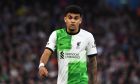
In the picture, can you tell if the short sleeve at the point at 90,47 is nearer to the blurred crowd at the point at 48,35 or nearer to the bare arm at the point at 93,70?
A: the bare arm at the point at 93,70

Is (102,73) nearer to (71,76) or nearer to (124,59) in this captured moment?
(124,59)

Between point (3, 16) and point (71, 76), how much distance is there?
46.7 ft

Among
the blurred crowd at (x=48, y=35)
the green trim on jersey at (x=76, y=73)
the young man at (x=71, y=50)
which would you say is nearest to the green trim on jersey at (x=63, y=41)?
the young man at (x=71, y=50)

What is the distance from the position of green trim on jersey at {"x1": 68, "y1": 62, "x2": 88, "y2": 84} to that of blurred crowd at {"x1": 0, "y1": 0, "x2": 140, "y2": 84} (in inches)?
368

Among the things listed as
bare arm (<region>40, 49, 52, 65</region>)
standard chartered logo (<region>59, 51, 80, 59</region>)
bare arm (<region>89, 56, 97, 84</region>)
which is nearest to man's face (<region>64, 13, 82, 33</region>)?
standard chartered logo (<region>59, 51, 80, 59</region>)

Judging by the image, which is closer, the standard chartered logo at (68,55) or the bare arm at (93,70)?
the standard chartered logo at (68,55)

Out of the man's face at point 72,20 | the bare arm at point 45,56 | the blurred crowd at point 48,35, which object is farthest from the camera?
the blurred crowd at point 48,35

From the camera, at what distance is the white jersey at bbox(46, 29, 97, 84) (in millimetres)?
9906

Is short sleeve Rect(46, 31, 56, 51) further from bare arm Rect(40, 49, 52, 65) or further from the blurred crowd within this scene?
the blurred crowd

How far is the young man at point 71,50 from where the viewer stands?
986 cm

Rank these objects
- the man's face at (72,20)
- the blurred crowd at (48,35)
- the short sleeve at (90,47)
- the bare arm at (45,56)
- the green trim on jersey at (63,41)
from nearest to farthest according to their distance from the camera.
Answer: the bare arm at (45,56), the man's face at (72,20), the green trim on jersey at (63,41), the short sleeve at (90,47), the blurred crowd at (48,35)

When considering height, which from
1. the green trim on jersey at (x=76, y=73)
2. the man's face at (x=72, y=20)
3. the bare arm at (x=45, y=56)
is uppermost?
the man's face at (x=72, y=20)

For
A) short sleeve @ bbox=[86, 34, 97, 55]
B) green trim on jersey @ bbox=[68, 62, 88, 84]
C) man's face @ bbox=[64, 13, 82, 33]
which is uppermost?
man's face @ bbox=[64, 13, 82, 33]

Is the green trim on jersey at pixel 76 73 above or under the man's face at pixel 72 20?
under
